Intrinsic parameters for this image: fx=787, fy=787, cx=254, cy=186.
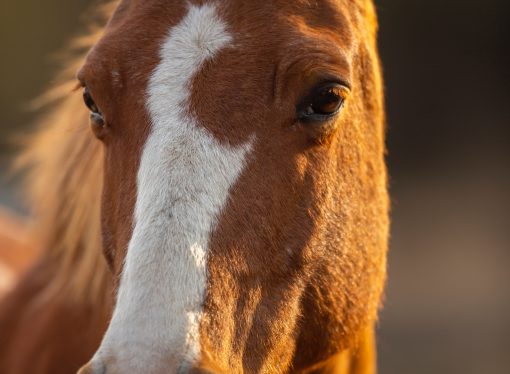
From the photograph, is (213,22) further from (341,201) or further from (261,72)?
(341,201)

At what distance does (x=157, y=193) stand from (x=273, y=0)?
65 cm

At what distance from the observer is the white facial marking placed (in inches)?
64.9

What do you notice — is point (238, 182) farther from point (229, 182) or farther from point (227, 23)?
point (227, 23)

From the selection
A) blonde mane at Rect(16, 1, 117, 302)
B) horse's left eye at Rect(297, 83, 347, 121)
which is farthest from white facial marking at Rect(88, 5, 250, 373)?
blonde mane at Rect(16, 1, 117, 302)

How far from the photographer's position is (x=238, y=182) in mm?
1881

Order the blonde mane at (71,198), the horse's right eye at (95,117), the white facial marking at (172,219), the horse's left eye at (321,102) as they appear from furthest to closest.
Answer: the blonde mane at (71,198) → the horse's right eye at (95,117) → the horse's left eye at (321,102) → the white facial marking at (172,219)

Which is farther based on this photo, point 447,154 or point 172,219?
point 447,154

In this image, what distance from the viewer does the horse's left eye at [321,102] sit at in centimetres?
201

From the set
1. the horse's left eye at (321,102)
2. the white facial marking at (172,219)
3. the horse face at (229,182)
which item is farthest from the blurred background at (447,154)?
the white facial marking at (172,219)

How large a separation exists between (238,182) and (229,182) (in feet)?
0.09

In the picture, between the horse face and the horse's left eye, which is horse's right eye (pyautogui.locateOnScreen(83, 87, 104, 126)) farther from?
the horse's left eye

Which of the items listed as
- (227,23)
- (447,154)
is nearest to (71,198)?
(227,23)

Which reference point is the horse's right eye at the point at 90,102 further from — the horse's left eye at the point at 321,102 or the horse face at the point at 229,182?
the horse's left eye at the point at 321,102

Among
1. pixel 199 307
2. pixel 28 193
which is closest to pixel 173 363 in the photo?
pixel 199 307
